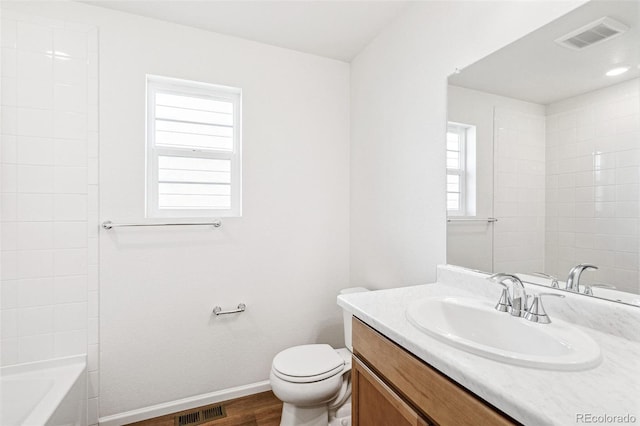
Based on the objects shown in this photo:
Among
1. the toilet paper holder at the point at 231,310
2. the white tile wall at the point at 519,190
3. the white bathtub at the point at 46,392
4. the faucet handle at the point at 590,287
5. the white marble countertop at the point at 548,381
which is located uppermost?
the white tile wall at the point at 519,190

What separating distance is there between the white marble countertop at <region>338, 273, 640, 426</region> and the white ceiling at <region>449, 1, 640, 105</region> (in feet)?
2.40

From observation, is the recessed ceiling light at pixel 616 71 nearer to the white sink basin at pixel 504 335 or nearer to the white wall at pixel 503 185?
the white wall at pixel 503 185

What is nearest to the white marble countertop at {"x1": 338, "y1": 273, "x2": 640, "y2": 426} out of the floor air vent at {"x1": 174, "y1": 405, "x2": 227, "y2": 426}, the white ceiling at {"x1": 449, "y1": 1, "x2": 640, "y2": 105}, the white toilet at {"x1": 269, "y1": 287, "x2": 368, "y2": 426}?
the white ceiling at {"x1": 449, "y1": 1, "x2": 640, "y2": 105}

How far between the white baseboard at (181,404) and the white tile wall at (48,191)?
0.42 ft

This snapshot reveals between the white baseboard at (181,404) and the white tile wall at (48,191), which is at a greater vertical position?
the white tile wall at (48,191)

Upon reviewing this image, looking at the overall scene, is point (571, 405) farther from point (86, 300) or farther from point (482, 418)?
point (86, 300)

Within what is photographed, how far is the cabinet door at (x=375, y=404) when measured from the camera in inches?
33.9

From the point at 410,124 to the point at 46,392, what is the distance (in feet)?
7.75

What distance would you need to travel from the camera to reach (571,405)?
54cm

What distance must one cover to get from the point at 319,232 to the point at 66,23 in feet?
6.40

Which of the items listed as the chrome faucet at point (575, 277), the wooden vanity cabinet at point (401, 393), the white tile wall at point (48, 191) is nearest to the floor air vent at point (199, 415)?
the white tile wall at point (48, 191)

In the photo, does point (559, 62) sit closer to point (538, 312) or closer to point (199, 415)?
point (538, 312)

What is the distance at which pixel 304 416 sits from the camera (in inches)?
→ 61.9

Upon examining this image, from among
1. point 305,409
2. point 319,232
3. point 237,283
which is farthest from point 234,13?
point 305,409
